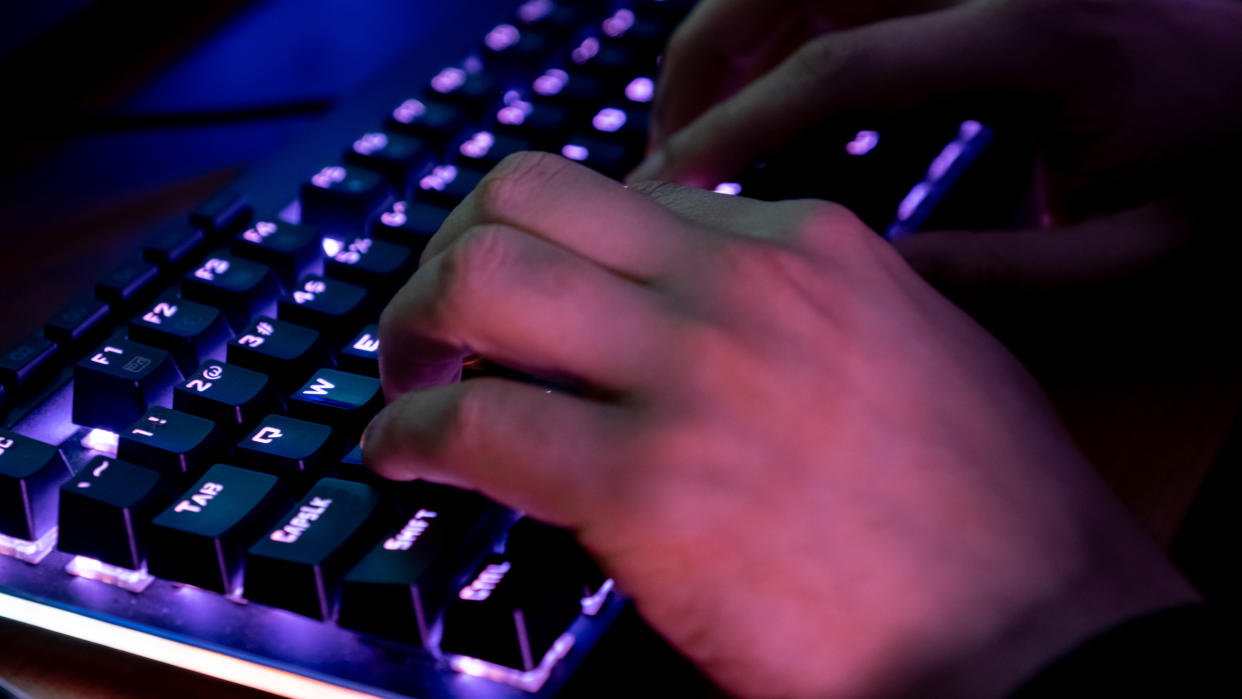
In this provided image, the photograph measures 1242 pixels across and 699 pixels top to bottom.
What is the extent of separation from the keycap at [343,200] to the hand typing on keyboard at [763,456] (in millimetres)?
192

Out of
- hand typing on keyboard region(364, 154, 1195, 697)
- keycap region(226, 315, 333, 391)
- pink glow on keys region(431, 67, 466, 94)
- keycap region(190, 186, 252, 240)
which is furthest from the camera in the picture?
pink glow on keys region(431, 67, 466, 94)

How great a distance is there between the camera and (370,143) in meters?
0.68

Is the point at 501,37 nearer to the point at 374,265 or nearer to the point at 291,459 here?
the point at 374,265

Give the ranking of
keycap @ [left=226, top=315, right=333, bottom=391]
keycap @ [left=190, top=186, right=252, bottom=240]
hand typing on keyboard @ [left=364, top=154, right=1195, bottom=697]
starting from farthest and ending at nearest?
keycap @ [left=190, top=186, right=252, bottom=240] → keycap @ [left=226, top=315, right=333, bottom=391] → hand typing on keyboard @ [left=364, top=154, right=1195, bottom=697]

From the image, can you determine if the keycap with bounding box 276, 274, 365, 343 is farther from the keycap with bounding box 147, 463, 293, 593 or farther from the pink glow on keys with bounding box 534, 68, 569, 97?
the pink glow on keys with bounding box 534, 68, 569, 97

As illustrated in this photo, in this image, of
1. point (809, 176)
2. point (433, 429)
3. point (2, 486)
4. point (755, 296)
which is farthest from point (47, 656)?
point (809, 176)

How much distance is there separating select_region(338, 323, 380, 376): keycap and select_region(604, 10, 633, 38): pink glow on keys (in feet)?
1.24

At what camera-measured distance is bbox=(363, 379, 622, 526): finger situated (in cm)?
40

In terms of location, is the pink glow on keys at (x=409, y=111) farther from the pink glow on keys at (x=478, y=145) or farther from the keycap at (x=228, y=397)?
the keycap at (x=228, y=397)

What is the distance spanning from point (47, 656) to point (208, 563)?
0.34ft

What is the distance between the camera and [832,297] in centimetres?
45

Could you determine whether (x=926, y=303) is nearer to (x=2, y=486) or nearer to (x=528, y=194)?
(x=528, y=194)

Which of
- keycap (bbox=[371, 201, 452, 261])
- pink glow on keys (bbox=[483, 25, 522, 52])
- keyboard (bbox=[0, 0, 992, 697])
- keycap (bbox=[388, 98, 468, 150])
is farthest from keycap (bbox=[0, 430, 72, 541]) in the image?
pink glow on keys (bbox=[483, 25, 522, 52])

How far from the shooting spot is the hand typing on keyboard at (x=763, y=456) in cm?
40
